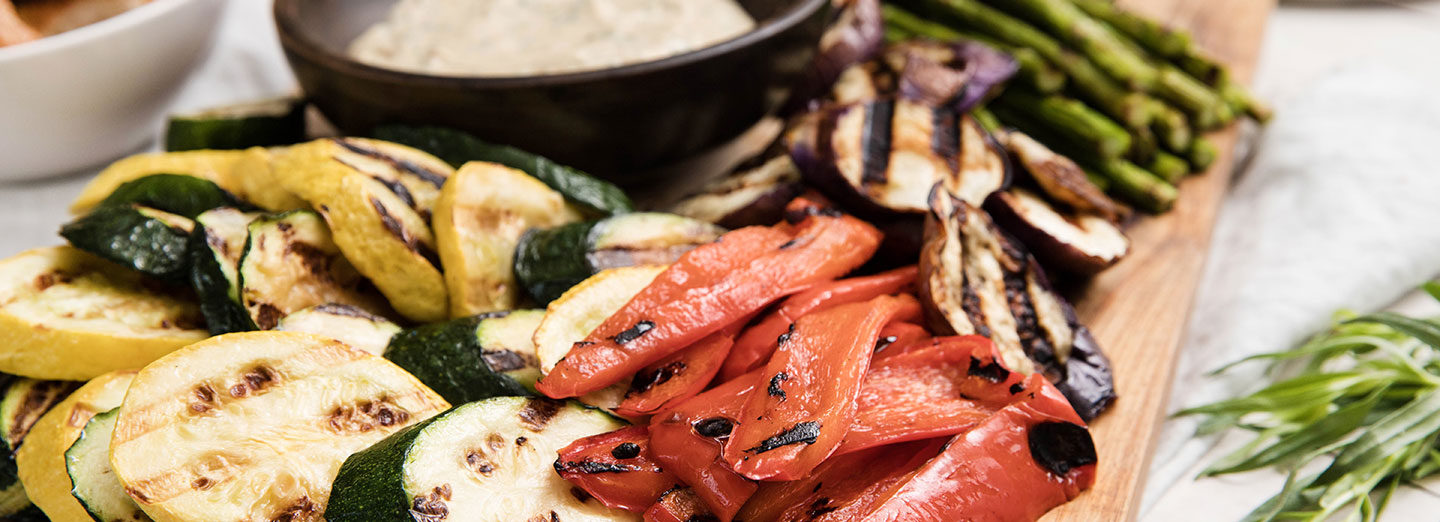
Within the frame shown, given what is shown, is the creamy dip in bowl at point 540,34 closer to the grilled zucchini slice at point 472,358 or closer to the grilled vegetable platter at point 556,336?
the grilled vegetable platter at point 556,336

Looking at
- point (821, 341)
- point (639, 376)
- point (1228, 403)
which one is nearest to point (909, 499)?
point (821, 341)

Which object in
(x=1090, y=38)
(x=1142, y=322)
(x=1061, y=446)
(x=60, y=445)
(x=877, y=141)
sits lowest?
(x=60, y=445)

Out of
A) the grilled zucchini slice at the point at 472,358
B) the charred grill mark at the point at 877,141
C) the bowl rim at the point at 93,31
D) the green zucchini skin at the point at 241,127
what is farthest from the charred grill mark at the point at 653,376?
the bowl rim at the point at 93,31

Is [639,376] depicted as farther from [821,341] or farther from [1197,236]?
[1197,236]

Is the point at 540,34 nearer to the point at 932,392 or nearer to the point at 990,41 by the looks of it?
the point at 990,41

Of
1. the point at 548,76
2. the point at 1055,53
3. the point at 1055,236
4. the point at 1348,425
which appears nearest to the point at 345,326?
the point at 548,76

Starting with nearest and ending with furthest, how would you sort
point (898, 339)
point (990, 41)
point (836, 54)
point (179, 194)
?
1. point (898, 339)
2. point (179, 194)
3. point (836, 54)
4. point (990, 41)
